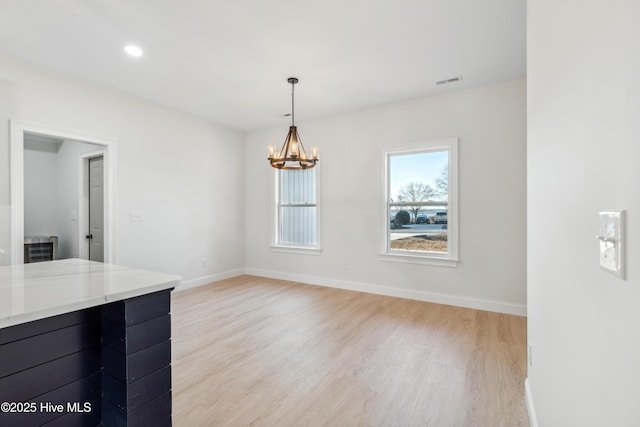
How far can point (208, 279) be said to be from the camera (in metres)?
5.25

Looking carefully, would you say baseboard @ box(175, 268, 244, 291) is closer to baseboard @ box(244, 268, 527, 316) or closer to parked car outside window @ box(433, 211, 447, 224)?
baseboard @ box(244, 268, 527, 316)

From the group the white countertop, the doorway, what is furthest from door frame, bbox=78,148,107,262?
the white countertop

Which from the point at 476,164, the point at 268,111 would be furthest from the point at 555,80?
the point at 268,111

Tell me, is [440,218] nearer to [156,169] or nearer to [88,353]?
[88,353]

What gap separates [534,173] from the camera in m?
1.70

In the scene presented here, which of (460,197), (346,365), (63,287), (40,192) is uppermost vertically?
(40,192)

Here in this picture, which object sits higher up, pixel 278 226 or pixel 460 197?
pixel 460 197

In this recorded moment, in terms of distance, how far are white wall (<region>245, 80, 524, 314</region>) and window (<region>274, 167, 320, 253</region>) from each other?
0.19 metres

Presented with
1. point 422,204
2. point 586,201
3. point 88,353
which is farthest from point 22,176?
point 422,204

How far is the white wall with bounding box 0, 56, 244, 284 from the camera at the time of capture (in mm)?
3260

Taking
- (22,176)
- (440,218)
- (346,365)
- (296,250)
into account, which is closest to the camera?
(346,365)

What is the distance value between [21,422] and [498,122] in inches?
185

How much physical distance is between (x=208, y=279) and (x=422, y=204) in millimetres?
3825

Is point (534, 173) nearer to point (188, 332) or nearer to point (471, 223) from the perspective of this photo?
point (471, 223)
